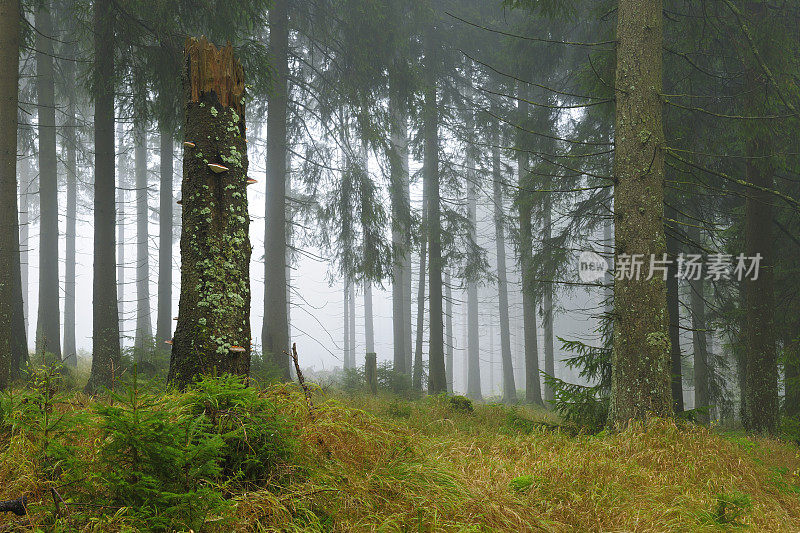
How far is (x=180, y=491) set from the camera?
2350 mm

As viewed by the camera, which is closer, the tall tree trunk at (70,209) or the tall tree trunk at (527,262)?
the tall tree trunk at (527,262)

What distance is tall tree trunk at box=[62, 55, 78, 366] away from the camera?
1459cm

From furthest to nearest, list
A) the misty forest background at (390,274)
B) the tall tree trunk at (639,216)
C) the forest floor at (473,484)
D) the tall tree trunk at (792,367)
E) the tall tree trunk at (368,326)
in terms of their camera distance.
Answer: the tall tree trunk at (368,326) < the tall tree trunk at (792,367) < the tall tree trunk at (639,216) < the misty forest background at (390,274) < the forest floor at (473,484)

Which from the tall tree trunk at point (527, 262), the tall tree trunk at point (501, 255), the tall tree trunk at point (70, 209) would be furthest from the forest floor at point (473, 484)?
the tall tree trunk at point (70, 209)

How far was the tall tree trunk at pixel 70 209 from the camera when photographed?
1459cm

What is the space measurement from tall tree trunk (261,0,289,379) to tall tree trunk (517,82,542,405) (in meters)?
5.62

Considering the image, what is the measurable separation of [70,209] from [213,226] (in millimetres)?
20276

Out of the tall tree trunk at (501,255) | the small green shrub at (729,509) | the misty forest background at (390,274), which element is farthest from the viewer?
the tall tree trunk at (501,255)

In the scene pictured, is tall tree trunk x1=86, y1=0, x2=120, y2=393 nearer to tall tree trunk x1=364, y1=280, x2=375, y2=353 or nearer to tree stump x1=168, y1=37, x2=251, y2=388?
tree stump x1=168, y1=37, x2=251, y2=388

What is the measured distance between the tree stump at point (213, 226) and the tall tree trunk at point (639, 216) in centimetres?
427

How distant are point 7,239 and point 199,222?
376 centimetres

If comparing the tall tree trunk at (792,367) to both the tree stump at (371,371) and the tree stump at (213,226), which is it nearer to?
the tree stump at (371,371)

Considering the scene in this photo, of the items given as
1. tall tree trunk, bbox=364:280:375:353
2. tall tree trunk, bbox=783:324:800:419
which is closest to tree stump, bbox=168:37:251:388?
tall tree trunk, bbox=783:324:800:419

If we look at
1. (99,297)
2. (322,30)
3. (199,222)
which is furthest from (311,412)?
(322,30)
